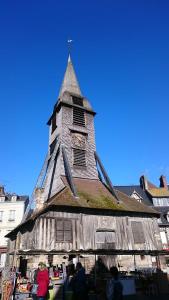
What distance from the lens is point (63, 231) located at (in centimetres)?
1609

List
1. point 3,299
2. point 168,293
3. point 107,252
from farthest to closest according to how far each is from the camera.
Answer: point 107,252 < point 168,293 < point 3,299

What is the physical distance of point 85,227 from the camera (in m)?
16.8

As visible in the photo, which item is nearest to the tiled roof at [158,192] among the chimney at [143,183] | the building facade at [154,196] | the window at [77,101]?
the building facade at [154,196]

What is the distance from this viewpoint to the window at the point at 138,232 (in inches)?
717

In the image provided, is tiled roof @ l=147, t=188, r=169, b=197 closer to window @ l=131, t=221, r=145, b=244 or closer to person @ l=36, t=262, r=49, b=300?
window @ l=131, t=221, r=145, b=244

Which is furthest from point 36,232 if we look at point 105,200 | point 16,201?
point 16,201

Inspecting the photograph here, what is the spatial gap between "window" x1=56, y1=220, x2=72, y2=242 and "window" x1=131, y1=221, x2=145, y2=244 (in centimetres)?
500

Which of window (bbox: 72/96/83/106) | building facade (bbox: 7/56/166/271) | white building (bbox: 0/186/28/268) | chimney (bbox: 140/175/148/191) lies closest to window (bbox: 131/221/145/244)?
building facade (bbox: 7/56/166/271)

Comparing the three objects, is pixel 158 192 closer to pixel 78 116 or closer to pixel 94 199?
pixel 78 116

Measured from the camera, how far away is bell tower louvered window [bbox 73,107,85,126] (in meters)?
24.3

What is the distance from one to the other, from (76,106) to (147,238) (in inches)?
530

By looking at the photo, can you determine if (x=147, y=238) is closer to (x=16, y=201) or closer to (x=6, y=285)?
(x=6, y=285)

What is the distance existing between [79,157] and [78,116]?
460 cm

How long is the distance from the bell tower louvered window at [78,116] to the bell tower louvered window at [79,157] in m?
3.07
